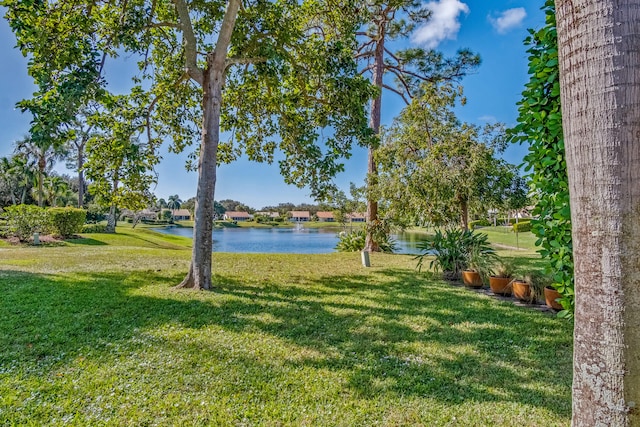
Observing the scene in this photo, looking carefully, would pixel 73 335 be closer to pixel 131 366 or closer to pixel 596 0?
pixel 131 366

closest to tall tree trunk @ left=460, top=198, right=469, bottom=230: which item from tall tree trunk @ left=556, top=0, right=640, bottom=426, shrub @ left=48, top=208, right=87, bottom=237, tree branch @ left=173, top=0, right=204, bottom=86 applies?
tree branch @ left=173, top=0, right=204, bottom=86

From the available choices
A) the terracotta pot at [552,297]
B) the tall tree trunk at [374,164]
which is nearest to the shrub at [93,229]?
the tall tree trunk at [374,164]

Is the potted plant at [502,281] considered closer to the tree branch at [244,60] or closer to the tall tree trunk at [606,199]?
the tall tree trunk at [606,199]

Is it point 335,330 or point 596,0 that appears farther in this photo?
point 335,330

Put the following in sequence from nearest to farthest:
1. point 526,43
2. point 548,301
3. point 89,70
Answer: point 526,43 < point 548,301 < point 89,70

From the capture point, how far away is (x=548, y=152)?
2.99 m

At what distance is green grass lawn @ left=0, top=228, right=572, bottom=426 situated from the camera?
2.26 metres

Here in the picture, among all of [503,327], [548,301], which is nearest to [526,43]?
[503,327]

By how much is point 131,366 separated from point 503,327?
4.03m

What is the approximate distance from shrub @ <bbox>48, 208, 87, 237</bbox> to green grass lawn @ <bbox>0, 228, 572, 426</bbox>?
1429cm

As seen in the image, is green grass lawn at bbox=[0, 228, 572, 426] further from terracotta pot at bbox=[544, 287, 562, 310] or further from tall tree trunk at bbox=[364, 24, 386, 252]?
tall tree trunk at bbox=[364, 24, 386, 252]

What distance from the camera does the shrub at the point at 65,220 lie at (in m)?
17.1

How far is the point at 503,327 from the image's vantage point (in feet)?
13.0

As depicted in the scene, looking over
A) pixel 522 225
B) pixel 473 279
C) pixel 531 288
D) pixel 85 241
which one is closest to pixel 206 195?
pixel 473 279
